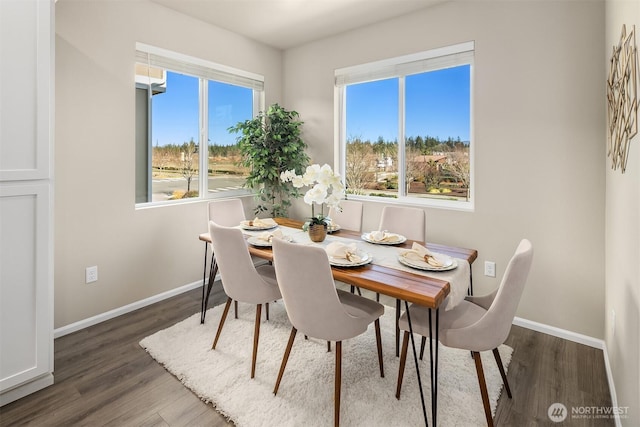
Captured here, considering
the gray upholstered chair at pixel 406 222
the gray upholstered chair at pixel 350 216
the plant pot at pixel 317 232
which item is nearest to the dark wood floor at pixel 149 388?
the gray upholstered chair at pixel 406 222

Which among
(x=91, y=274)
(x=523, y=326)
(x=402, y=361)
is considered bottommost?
(x=523, y=326)

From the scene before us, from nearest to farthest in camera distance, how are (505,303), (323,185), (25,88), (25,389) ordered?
(505,303)
(25,88)
(25,389)
(323,185)

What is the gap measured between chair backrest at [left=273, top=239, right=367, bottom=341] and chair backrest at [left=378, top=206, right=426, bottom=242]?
1137 mm

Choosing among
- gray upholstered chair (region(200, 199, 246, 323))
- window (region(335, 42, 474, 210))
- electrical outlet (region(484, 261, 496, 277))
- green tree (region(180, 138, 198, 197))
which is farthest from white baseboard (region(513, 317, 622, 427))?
green tree (region(180, 138, 198, 197))

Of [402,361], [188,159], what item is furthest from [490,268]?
[188,159]

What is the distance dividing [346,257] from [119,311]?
2.19 metres

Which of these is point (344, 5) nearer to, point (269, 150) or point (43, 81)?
point (269, 150)

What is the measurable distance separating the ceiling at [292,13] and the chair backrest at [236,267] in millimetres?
2207

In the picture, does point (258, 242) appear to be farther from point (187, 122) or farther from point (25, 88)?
point (187, 122)

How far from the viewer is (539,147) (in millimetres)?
2580

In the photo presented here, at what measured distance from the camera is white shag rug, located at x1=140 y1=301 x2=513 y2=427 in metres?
1.74

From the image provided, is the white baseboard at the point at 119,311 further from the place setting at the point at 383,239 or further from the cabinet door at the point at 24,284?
the place setting at the point at 383,239

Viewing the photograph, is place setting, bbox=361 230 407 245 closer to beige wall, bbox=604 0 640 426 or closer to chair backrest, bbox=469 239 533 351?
chair backrest, bbox=469 239 533 351

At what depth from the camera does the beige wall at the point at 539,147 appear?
2385 mm
